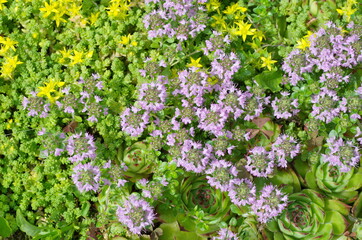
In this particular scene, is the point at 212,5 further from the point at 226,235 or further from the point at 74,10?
the point at 226,235

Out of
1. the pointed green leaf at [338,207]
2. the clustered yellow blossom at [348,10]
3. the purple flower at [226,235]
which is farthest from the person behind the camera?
the clustered yellow blossom at [348,10]

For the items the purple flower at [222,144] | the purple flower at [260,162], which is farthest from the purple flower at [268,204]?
the purple flower at [222,144]

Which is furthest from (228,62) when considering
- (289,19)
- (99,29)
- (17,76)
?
(17,76)

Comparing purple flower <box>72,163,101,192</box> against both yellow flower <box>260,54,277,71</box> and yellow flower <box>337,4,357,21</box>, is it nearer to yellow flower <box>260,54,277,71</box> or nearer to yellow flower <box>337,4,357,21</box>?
yellow flower <box>260,54,277,71</box>

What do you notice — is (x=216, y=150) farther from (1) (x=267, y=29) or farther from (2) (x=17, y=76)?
(2) (x=17, y=76)

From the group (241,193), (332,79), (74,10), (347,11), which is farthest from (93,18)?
(347,11)

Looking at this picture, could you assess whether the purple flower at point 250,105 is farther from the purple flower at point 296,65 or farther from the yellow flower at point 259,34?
the yellow flower at point 259,34
